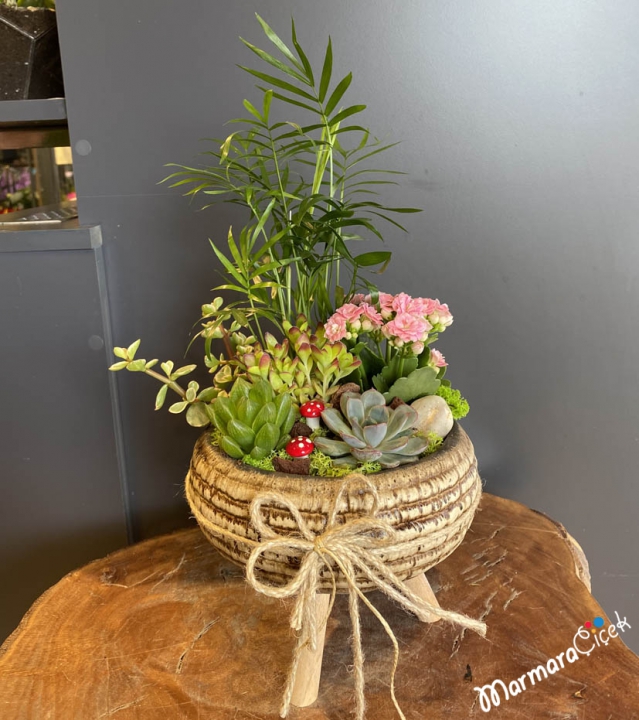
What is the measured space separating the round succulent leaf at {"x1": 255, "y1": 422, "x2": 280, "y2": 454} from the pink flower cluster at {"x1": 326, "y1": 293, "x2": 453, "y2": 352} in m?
0.13

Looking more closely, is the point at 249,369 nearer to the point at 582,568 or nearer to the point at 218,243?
the point at 218,243

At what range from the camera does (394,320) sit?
0.70 m

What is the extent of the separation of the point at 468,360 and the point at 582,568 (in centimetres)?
37

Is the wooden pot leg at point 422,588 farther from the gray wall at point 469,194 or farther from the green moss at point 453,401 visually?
the gray wall at point 469,194

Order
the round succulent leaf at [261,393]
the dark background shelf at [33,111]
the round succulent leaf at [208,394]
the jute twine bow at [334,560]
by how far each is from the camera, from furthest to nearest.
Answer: the dark background shelf at [33,111]
the round succulent leaf at [208,394]
the round succulent leaf at [261,393]
the jute twine bow at [334,560]

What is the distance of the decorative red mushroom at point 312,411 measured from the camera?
2.26 ft

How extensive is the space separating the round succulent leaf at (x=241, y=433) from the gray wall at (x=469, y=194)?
1.27 feet

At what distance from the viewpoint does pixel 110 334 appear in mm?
970

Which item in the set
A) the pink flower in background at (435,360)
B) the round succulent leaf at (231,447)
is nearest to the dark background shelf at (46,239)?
the round succulent leaf at (231,447)

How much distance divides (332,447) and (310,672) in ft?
0.75

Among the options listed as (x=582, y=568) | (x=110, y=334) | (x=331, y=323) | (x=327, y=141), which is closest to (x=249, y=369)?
(x=331, y=323)

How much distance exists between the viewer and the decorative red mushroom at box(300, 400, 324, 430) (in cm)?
69

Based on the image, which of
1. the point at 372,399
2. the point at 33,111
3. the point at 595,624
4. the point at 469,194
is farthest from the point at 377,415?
the point at 33,111

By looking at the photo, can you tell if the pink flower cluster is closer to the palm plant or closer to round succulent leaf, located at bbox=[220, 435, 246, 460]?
the palm plant
